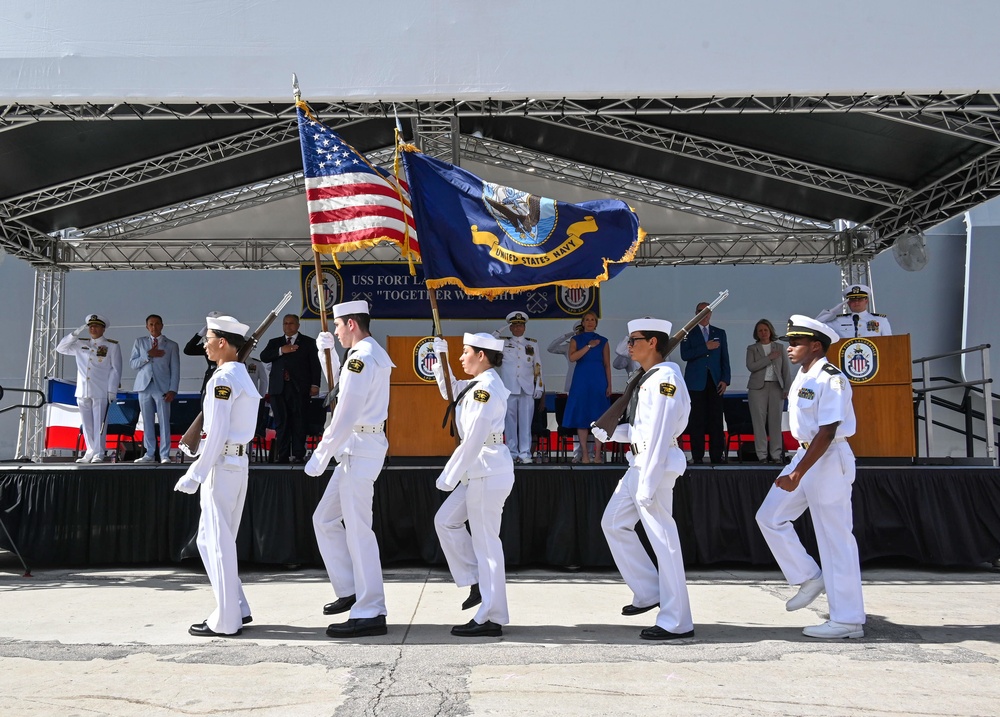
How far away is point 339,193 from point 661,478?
3056 millimetres

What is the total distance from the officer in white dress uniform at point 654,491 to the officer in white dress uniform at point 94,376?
6.54m

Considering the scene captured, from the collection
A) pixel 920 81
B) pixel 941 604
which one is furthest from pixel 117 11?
pixel 941 604

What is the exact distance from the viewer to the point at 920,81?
7.01 meters

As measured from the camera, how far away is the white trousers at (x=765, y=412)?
910 cm

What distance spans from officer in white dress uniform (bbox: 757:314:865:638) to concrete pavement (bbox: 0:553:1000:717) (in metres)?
0.27

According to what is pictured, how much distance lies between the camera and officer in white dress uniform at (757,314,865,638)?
4.90 m

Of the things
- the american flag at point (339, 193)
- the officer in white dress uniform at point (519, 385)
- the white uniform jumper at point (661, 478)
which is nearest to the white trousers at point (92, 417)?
the officer in white dress uniform at point (519, 385)

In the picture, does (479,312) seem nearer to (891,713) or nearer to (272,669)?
(272,669)

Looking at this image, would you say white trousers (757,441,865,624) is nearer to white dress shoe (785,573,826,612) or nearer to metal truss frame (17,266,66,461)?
white dress shoe (785,573,826,612)

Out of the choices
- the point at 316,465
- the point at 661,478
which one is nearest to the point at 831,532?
the point at 661,478

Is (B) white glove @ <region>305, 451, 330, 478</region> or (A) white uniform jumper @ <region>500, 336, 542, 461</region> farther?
(A) white uniform jumper @ <region>500, 336, 542, 461</region>

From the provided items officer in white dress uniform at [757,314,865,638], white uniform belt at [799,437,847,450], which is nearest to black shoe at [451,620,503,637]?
officer in white dress uniform at [757,314,865,638]

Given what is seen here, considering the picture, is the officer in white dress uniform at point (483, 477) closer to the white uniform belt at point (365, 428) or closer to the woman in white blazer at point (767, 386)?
the white uniform belt at point (365, 428)

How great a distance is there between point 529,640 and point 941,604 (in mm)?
3338
